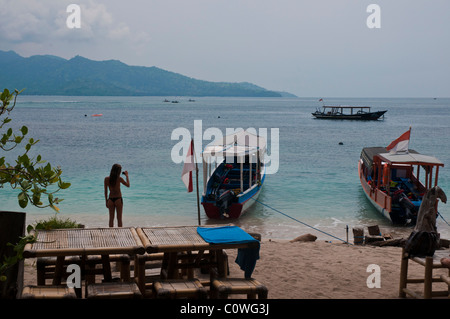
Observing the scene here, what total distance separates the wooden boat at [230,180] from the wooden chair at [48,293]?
11362 mm

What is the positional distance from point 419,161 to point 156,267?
1104 centimetres

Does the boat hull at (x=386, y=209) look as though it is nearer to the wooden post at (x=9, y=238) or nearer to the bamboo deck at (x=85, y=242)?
the bamboo deck at (x=85, y=242)

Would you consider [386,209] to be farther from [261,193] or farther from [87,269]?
[87,269]

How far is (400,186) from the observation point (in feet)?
59.2

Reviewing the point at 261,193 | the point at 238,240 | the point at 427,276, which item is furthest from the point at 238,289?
the point at 261,193

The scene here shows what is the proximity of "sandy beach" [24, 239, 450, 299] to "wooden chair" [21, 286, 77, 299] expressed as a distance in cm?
239

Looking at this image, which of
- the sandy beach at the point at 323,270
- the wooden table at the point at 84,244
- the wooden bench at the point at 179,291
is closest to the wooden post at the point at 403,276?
the sandy beach at the point at 323,270

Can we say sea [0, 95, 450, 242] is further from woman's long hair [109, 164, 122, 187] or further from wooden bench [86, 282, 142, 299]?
wooden bench [86, 282, 142, 299]

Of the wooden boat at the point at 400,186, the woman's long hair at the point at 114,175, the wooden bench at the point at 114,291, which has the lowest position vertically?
the wooden boat at the point at 400,186

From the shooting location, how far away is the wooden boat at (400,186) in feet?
51.9

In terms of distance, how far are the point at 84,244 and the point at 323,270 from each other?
4.39 metres

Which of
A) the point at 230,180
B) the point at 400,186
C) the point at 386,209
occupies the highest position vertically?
the point at 230,180
